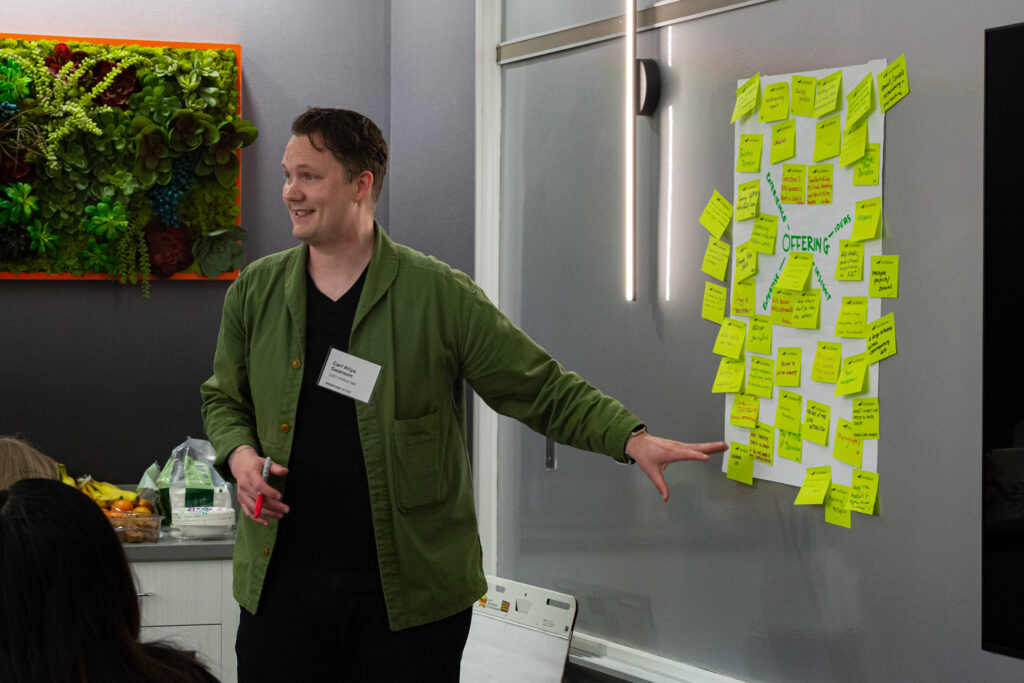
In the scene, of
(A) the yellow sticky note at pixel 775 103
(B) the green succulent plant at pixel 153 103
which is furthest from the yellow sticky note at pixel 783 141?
(B) the green succulent plant at pixel 153 103

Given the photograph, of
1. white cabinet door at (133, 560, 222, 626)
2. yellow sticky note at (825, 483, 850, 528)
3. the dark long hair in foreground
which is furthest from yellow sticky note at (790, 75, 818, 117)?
white cabinet door at (133, 560, 222, 626)

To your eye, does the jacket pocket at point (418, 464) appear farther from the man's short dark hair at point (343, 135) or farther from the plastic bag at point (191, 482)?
the plastic bag at point (191, 482)

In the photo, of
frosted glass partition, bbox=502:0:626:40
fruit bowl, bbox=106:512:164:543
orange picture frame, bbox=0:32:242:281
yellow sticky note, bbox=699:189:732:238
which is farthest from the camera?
orange picture frame, bbox=0:32:242:281

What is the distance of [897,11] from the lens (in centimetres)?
211

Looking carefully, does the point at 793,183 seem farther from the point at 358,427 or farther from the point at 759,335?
the point at 358,427

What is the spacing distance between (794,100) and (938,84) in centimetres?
34

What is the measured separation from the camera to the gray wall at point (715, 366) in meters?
2.02

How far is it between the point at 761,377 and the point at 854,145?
1.78 feet

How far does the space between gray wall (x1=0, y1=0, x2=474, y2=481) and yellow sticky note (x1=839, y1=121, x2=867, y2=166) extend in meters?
1.38

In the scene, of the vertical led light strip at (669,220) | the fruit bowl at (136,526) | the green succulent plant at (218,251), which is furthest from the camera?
the green succulent plant at (218,251)

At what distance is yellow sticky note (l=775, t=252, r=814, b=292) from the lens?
90.1 inches

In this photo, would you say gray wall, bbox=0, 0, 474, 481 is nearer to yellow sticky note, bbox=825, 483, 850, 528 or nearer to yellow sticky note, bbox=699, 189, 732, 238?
yellow sticky note, bbox=699, 189, 732, 238

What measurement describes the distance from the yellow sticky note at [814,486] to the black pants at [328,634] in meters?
0.86

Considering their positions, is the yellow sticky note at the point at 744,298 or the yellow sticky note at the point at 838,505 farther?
the yellow sticky note at the point at 744,298
